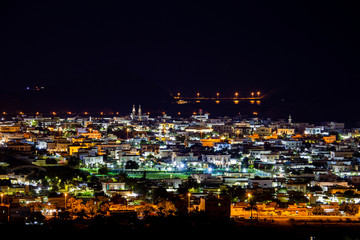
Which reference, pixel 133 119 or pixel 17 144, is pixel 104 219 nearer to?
pixel 17 144

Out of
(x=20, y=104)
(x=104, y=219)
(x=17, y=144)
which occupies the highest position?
(x=20, y=104)

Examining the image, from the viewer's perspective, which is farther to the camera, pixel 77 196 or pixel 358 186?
pixel 358 186

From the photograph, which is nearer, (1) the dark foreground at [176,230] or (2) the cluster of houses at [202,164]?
(1) the dark foreground at [176,230]

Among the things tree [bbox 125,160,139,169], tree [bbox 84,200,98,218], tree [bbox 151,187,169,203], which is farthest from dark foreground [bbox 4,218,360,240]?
tree [bbox 125,160,139,169]

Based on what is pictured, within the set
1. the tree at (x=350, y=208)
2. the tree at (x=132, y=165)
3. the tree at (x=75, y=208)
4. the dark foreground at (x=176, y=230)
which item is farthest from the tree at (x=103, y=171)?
the tree at (x=350, y=208)

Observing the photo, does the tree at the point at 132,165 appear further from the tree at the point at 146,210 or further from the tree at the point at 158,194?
the tree at the point at 146,210

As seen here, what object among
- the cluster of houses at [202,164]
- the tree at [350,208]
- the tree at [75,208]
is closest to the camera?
the tree at [75,208]

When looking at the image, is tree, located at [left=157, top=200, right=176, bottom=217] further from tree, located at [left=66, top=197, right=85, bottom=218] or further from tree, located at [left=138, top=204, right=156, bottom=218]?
tree, located at [left=66, top=197, right=85, bottom=218]

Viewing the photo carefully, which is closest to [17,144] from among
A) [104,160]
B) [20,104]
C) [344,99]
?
[104,160]
